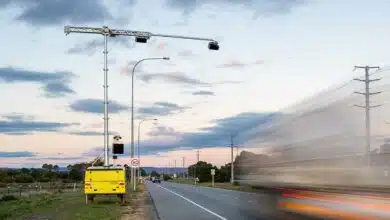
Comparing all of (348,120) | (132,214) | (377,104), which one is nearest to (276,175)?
(348,120)

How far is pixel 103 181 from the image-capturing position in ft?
105

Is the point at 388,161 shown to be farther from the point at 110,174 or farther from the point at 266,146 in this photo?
the point at 110,174

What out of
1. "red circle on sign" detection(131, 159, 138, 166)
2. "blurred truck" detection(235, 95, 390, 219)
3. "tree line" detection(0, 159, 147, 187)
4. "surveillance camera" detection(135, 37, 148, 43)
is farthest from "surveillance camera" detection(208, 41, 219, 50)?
"tree line" detection(0, 159, 147, 187)

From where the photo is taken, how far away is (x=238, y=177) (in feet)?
70.3

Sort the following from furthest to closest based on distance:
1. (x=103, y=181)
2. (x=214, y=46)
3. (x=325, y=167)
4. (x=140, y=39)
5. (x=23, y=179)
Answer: (x=23, y=179) < (x=103, y=181) < (x=140, y=39) < (x=214, y=46) < (x=325, y=167)

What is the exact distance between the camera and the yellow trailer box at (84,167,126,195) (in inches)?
1260

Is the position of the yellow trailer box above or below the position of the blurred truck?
below

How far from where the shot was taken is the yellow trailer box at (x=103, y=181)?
1260 inches

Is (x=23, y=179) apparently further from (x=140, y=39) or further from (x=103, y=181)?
(x=140, y=39)

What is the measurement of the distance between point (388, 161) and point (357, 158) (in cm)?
109

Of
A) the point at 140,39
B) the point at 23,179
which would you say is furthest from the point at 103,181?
the point at 23,179

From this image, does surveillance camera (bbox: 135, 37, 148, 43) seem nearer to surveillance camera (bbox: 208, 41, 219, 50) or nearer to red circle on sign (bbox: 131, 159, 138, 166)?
surveillance camera (bbox: 208, 41, 219, 50)

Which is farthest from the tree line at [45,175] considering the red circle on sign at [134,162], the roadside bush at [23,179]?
the red circle on sign at [134,162]

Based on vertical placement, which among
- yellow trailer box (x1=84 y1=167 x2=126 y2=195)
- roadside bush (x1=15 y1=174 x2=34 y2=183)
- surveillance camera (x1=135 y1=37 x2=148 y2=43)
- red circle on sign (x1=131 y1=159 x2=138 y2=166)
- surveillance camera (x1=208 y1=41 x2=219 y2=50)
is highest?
surveillance camera (x1=135 y1=37 x2=148 y2=43)
